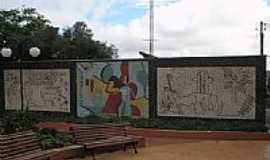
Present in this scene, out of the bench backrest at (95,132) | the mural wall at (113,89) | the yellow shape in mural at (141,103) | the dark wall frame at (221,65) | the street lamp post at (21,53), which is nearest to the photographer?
the bench backrest at (95,132)

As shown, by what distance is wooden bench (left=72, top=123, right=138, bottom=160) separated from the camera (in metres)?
11.1

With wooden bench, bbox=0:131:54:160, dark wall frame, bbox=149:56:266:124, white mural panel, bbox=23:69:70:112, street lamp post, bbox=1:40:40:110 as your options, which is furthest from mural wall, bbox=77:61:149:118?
wooden bench, bbox=0:131:54:160

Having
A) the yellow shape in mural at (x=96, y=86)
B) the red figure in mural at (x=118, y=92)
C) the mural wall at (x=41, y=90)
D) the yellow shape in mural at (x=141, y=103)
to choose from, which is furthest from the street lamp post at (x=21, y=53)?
the yellow shape in mural at (x=141, y=103)

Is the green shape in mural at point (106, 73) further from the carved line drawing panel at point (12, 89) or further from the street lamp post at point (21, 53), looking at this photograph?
the carved line drawing panel at point (12, 89)

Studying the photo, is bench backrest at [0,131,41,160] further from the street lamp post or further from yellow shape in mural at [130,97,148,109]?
the street lamp post

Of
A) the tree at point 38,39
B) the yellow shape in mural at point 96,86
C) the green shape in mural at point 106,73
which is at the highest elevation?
the tree at point 38,39

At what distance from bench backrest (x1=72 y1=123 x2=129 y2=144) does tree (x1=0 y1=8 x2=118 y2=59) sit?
42.0ft

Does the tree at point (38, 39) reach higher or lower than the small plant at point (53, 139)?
higher

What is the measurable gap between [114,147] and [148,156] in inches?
37.3

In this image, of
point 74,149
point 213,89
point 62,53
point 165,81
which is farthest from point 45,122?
point 62,53

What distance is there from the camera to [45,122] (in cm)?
1811

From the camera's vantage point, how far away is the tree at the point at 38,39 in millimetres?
24469

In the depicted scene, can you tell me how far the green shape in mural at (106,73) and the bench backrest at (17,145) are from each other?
881 centimetres

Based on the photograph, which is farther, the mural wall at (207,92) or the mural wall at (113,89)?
the mural wall at (113,89)
